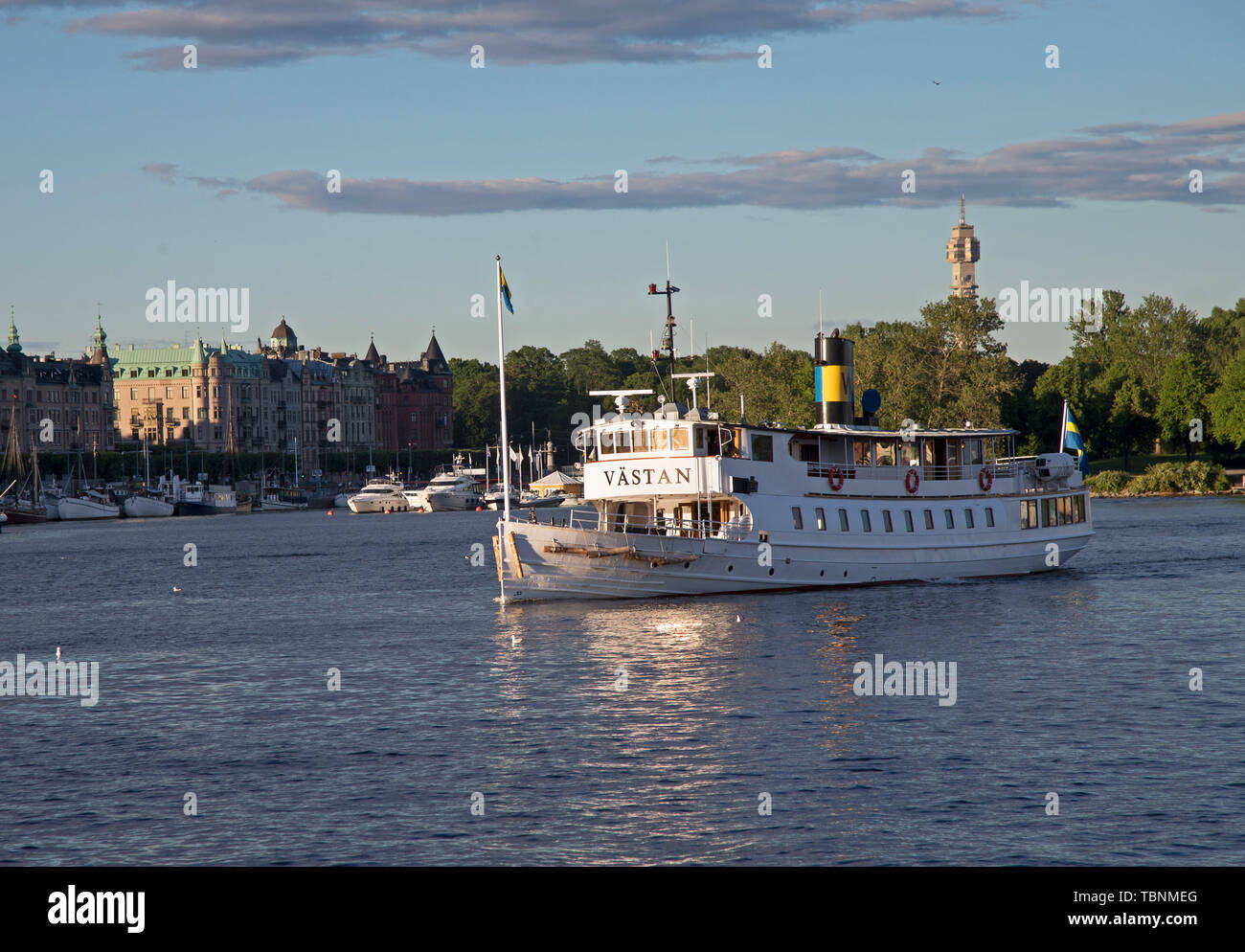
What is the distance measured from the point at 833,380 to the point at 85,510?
14289 centimetres

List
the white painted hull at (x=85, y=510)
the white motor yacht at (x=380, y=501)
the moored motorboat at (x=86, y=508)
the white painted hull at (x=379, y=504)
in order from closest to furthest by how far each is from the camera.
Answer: the white painted hull at (x=85, y=510), the moored motorboat at (x=86, y=508), the white painted hull at (x=379, y=504), the white motor yacht at (x=380, y=501)

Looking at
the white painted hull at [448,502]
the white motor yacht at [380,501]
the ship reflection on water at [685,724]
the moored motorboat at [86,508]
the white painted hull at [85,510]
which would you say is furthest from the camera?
the white motor yacht at [380,501]

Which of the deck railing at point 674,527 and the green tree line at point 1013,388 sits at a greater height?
the green tree line at point 1013,388

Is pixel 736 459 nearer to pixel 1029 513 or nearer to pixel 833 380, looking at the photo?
pixel 833 380

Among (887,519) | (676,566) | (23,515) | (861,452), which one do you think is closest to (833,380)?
(861,452)

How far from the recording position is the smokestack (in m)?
57.6

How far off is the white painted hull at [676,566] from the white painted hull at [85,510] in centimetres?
13878

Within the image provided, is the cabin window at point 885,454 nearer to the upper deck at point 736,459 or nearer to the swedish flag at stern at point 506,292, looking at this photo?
the upper deck at point 736,459

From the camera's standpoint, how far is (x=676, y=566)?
49.9m

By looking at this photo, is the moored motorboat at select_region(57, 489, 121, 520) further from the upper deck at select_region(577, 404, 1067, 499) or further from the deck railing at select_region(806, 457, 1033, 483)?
the deck railing at select_region(806, 457, 1033, 483)

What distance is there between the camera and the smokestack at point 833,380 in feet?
189

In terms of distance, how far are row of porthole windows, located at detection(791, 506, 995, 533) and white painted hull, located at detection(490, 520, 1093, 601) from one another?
31.0 inches

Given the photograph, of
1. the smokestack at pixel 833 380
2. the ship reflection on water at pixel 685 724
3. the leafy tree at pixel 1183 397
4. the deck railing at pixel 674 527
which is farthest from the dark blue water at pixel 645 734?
the leafy tree at pixel 1183 397
